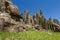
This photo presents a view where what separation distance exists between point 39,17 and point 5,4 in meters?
84.1

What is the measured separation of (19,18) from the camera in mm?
34500

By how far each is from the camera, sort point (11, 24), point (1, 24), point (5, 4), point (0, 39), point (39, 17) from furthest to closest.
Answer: point (39, 17) → point (5, 4) → point (11, 24) → point (1, 24) → point (0, 39)

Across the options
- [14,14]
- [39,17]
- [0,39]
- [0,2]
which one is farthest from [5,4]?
[39,17]

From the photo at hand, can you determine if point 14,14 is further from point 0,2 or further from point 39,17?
point 39,17

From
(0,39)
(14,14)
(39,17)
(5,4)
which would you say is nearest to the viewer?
(0,39)

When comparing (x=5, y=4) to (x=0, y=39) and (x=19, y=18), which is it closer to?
(x=19, y=18)

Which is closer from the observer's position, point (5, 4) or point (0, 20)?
point (0, 20)

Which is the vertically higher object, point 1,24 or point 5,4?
point 5,4

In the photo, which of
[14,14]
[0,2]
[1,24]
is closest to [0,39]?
[1,24]

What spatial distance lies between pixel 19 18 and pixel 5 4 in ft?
16.7

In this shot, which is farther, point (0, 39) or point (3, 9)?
point (3, 9)

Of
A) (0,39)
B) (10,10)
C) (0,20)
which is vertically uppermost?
(10,10)

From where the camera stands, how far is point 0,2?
36.2 meters

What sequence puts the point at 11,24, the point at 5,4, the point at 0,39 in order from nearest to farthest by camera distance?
the point at 0,39, the point at 11,24, the point at 5,4
